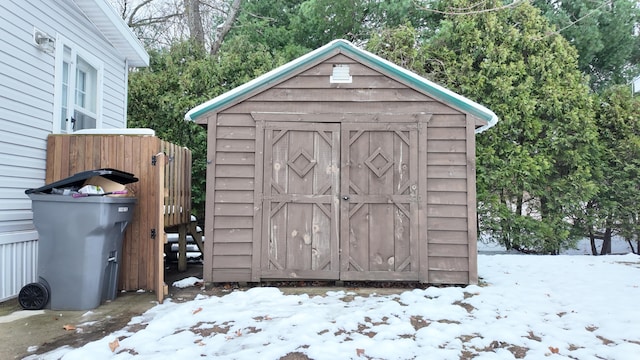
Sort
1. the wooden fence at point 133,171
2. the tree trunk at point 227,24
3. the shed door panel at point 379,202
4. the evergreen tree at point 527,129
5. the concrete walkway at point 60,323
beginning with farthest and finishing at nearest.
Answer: the tree trunk at point 227,24 < the evergreen tree at point 527,129 < the shed door panel at point 379,202 < the wooden fence at point 133,171 < the concrete walkway at point 60,323

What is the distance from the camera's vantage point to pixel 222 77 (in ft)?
26.4

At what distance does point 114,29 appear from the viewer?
5.93m

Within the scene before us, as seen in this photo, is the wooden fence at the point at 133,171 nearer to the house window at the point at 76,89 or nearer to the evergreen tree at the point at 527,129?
the house window at the point at 76,89

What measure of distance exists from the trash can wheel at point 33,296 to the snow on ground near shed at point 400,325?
3.29ft

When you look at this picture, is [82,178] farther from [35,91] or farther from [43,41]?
[43,41]

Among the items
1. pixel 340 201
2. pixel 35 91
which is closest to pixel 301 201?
pixel 340 201

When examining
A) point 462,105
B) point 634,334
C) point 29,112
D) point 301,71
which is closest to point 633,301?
point 634,334

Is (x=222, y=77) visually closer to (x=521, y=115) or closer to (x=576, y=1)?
(x=521, y=115)

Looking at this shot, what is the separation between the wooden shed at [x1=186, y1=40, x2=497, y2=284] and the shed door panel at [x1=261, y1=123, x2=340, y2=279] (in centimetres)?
1

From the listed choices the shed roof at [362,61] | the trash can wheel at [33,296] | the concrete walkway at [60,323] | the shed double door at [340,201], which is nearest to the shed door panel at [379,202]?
the shed double door at [340,201]

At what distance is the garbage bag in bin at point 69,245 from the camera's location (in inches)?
141

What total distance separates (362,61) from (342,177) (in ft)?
4.67

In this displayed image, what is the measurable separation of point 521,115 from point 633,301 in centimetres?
430

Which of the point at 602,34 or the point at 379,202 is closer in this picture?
the point at 379,202
